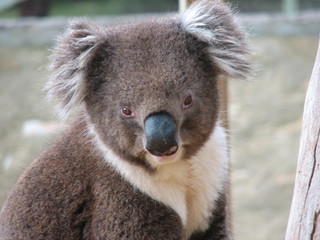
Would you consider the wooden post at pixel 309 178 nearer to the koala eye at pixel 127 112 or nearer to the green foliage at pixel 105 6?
the koala eye at pixel 127 112

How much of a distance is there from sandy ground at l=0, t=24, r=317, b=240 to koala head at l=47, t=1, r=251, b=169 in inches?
148

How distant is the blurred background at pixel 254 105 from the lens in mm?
8477

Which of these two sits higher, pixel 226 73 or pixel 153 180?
pixel 226 73

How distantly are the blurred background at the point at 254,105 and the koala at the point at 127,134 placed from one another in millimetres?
3584

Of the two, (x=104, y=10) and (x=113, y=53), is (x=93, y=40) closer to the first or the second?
(x=113, y=53)

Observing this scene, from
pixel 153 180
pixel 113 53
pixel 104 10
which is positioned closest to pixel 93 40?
pixel 113 53

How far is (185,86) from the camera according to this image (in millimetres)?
3924

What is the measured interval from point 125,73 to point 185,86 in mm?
347

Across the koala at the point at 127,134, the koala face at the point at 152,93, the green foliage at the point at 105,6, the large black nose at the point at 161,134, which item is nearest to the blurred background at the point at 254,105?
the green foliage at the point at 105,6

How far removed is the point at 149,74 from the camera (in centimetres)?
387

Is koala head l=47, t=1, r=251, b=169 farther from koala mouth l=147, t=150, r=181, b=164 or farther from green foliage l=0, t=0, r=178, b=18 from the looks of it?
green foliage l=0, t=0, r=178, b=18

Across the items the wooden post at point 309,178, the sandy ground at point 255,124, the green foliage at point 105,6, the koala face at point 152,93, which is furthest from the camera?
the green foliage at point 105,6

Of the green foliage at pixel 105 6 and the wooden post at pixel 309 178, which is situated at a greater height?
the wooden post at pixel 309 178

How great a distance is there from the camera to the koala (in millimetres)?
3967
